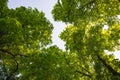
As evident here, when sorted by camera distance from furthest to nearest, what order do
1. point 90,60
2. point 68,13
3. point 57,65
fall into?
point 90,60, point 57,65, point 68,13

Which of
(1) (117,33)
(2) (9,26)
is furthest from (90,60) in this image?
(2) (9,26)

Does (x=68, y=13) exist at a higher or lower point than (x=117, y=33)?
lower

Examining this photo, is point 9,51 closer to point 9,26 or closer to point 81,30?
point 9,26

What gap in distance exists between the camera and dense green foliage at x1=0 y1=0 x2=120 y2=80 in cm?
1284

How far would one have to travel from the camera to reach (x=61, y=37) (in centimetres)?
1877

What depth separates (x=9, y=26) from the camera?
12.9 metres

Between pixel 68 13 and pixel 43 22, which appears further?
pixel 43 22

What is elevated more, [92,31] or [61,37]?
[61,37]

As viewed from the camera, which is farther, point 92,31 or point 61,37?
point 61,37

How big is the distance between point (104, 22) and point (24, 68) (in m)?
6.06

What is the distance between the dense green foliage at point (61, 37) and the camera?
42.1ft

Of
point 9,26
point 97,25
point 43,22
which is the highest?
point 43,22

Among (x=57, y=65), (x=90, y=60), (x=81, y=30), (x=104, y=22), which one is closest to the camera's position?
(x=57, y=65)

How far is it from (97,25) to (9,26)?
578 centimetres
